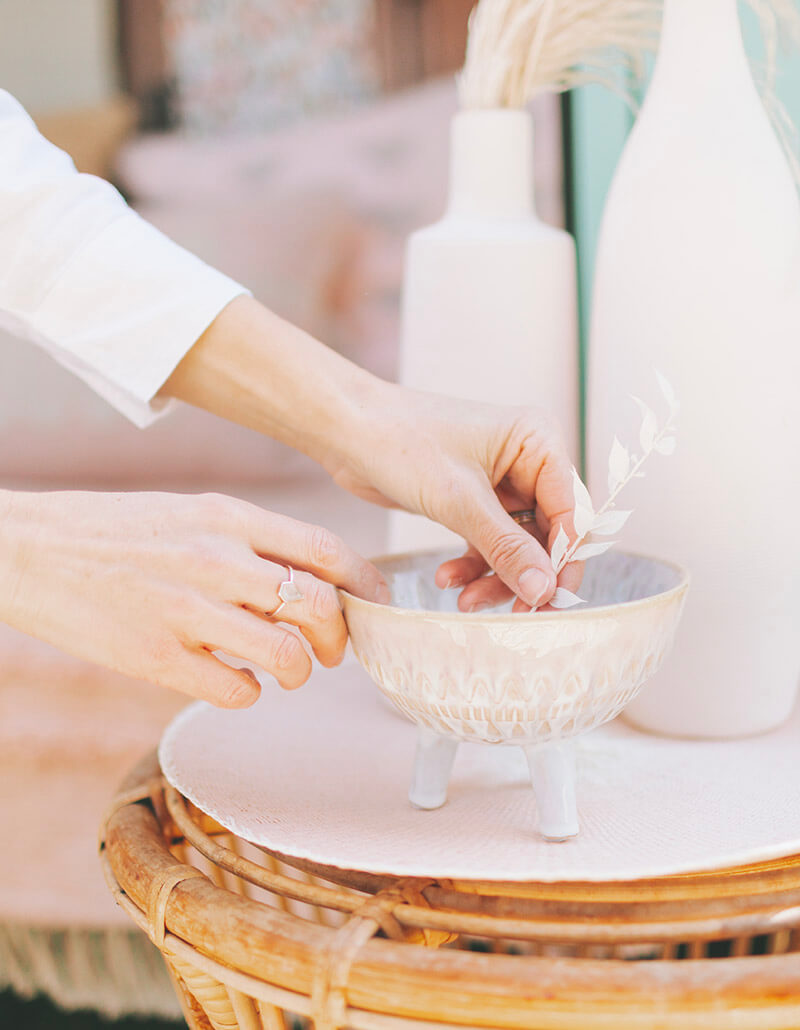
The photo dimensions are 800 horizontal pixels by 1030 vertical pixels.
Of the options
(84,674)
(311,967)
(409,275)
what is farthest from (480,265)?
(84,674)

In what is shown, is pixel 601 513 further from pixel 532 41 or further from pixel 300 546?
pixel 532 41

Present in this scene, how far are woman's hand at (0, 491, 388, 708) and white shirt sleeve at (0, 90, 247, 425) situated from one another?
7.1 inches

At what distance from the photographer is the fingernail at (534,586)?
0.42 metres

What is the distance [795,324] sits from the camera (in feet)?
1.72

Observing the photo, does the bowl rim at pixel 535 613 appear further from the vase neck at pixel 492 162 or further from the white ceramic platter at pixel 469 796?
the vase neck at pixel 492 162

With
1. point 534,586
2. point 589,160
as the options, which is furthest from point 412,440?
point 589,160

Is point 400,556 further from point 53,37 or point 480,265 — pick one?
point 53,37

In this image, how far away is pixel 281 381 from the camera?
586 millimetres

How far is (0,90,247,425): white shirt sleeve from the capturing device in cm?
58

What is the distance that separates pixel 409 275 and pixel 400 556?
238 mm

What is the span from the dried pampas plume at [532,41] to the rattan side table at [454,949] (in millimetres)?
512

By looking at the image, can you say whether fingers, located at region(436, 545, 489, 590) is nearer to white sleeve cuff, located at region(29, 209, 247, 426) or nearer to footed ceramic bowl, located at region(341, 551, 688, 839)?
footed ceramic bowl, located at region(341, 551, 688, 839)

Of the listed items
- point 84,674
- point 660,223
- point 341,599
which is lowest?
point 84,674

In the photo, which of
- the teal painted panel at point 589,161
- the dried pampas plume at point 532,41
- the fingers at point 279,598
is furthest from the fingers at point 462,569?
the teal painted panel at point 589,161
